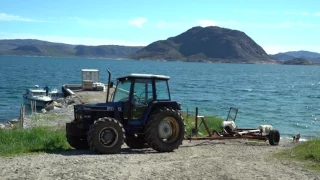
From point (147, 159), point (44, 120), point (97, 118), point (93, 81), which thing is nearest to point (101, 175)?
point (147, 159)

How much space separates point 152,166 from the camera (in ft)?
39.7

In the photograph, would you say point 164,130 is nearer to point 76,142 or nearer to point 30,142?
point 76,142

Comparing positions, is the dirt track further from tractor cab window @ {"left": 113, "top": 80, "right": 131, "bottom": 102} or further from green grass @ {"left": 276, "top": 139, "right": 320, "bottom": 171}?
tractor cab window @ {"left": 113, "top": 80, "right": 131, "bottom": 102}

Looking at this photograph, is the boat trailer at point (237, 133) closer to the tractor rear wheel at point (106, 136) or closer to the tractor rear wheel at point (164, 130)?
the tractor rear wheel at point (164, 130)

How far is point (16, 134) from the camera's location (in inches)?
642

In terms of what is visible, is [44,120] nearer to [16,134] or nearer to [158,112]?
[16,134]

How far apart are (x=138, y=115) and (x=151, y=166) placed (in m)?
3.26

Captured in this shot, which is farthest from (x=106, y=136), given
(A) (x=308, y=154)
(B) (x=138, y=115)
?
(A) (x=308, y=154)

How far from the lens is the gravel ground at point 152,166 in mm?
10852

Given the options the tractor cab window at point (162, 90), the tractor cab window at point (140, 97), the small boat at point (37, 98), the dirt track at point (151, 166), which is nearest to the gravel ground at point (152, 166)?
the dirt track at point (151, 166)

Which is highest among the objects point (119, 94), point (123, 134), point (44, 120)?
point (119, 94)

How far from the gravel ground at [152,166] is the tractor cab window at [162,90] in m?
1.79

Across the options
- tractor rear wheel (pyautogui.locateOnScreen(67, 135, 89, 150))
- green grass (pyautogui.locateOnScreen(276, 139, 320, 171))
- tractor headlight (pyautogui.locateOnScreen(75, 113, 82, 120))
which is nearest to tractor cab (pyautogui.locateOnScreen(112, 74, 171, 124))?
tractor headlight (pyautogui.locateOnScreen(75, 113, 82, 120))

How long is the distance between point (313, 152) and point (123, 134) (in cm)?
563
